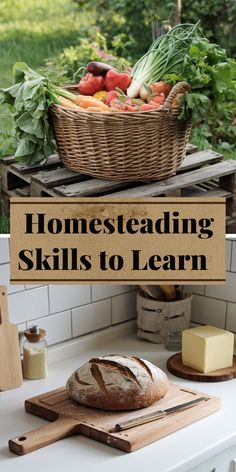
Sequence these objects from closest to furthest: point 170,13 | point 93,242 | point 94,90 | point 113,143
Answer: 1. point 93,242
2. point 113,143
3. point 94,90
4. point 170,13

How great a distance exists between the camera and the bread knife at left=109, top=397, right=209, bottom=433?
4.87 ft

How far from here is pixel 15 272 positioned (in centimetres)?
140

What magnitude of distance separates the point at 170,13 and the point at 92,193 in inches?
44.1

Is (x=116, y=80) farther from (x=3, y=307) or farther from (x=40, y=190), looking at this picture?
(x=3, y=307)

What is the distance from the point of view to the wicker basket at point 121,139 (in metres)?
1.49

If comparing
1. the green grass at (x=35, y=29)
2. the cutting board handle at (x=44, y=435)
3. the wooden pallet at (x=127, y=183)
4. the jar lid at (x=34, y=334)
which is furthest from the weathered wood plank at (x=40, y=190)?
the green grass at (x=35, y=29)

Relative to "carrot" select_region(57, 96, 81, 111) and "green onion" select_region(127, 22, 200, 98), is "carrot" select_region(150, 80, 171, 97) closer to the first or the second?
"green onion" select_region(127, 22, 200, 98)

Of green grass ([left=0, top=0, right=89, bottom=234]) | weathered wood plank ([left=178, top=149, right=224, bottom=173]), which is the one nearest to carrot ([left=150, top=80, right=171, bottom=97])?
weathered wood plank ([left=178, top=149, right=224, bottom=173])

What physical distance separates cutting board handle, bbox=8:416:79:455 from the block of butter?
298 millimetres

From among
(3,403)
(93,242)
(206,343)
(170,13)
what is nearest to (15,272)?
(93,242)

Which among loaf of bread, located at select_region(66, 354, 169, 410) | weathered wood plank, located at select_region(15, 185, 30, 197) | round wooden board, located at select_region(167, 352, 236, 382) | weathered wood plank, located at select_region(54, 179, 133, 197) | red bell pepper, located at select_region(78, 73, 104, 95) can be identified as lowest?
round wooden board, located at select_region(167, 352, 236, 382)

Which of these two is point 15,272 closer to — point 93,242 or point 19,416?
point 93,242

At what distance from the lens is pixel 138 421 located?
150 cm

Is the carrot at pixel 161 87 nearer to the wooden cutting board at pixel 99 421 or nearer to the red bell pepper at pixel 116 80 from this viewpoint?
the red bell pepper at pixel 116 80
